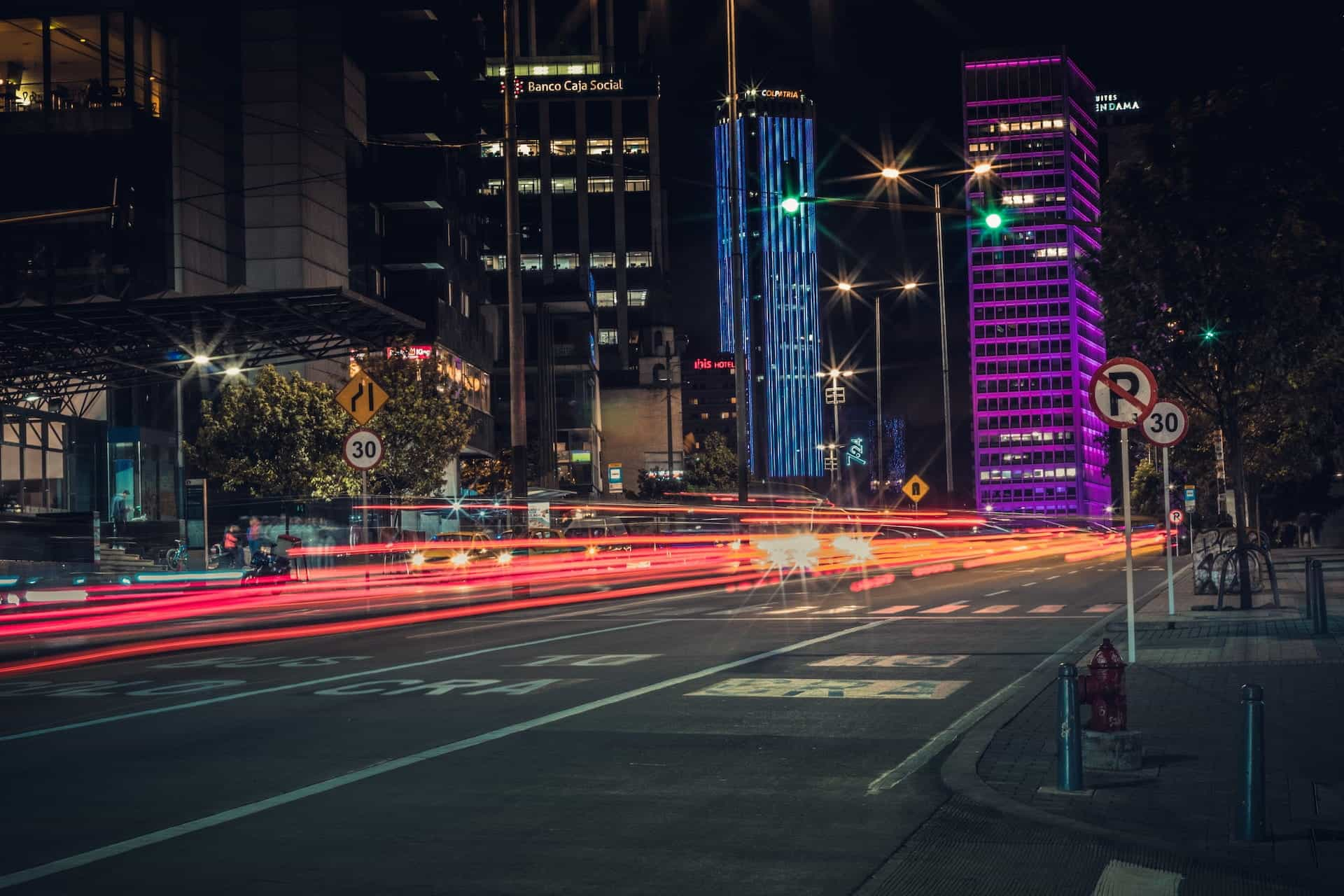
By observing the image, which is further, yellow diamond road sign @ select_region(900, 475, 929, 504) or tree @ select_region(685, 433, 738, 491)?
tree @ select_region(685, 433, 738, 491)

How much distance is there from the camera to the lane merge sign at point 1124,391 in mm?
15250

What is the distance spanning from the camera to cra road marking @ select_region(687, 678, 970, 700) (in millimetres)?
13688

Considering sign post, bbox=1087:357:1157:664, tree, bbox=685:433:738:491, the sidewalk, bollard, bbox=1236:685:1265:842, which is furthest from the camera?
tree, bbox=685:433:738:491

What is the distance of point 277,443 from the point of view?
50.7 meters

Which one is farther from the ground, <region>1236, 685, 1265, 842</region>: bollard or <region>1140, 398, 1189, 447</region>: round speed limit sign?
<region>1140, 398, 1189, 447</region>: round speed limit sign

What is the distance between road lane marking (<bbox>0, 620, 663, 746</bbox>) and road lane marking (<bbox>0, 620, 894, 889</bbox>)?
306 mm

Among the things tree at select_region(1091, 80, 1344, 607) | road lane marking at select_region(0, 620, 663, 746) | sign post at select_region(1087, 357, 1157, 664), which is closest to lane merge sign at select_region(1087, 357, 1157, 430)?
sign post at select_region(1087, 357, 1157, 664)

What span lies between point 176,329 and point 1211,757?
30.5 metres

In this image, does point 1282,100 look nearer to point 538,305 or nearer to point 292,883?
point 292,883

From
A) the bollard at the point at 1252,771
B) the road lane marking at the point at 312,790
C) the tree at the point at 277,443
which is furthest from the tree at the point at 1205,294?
the tree at the point at 277,443

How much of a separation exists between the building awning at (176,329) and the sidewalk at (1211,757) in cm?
2176

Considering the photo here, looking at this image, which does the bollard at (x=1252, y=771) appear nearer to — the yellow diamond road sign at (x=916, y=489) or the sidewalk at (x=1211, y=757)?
the sidewalk at (x=1211, y=757)

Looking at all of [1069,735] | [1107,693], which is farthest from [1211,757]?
[1069,735]

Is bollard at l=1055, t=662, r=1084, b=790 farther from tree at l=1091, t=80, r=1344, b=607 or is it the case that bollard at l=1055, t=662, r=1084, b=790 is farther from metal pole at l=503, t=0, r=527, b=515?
metal pole at l=503, t=0, r=527, b=515
